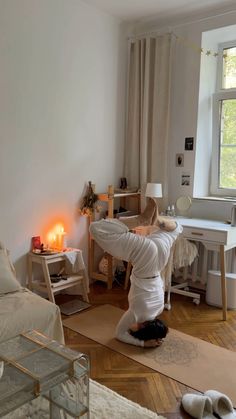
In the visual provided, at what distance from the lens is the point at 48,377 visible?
1.55 meters

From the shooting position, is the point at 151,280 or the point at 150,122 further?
the point at 150,122

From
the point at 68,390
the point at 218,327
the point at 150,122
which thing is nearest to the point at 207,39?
the point at 150,122

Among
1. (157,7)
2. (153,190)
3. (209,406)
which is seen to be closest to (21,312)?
(209,406)

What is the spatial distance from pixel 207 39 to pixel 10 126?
2.07 m

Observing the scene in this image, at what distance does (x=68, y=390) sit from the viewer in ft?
5.60

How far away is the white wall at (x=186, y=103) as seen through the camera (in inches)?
142

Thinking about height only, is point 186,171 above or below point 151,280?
above

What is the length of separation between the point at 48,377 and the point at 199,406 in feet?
2.83

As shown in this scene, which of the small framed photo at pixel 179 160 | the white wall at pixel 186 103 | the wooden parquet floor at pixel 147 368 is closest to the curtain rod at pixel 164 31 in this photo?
the white wall at pixel 186 103

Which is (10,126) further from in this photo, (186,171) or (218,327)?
(218,327)

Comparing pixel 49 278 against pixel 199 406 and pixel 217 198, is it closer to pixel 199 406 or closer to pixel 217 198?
pixel 199 406

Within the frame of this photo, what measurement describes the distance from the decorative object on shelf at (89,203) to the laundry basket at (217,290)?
1.27m

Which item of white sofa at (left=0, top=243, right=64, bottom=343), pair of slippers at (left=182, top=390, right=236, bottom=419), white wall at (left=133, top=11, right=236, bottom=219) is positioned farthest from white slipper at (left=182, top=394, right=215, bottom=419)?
white wall at (left=133, top=11, right=236, bottom=219)

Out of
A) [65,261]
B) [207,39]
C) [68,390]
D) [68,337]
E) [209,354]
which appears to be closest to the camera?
[68,390]
